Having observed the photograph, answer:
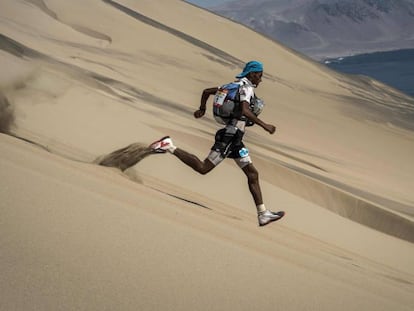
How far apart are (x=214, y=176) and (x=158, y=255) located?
11.5 ft

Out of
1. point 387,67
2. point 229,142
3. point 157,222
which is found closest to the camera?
point 157,222

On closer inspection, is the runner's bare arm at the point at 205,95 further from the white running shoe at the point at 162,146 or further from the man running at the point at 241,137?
the white running shoe at the point at 162,146

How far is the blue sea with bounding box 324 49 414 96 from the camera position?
352 feet

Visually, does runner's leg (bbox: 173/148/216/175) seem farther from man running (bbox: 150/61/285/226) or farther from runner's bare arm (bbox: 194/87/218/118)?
runner's bare arm (bbox: 194/87/218/118)

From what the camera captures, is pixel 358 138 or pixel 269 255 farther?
pixel 358 138

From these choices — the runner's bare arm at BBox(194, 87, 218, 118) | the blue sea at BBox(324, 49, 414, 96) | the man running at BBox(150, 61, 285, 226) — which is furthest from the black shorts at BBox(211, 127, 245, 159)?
the blue sea at BBox(324, 49, 414, 96)

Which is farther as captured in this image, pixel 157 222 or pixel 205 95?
pixel 205 95

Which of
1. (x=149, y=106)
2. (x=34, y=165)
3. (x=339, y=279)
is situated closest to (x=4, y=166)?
(x=34, y=165)

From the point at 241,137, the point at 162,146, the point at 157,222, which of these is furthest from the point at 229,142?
the point at 157,222

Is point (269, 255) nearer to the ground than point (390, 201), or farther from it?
farther from it

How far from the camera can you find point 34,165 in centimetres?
350

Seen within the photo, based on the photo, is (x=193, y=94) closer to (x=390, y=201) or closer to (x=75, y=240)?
(x=390, y=201)

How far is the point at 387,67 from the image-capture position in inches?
5566

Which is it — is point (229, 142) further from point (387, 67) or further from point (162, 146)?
point (387, 67)
